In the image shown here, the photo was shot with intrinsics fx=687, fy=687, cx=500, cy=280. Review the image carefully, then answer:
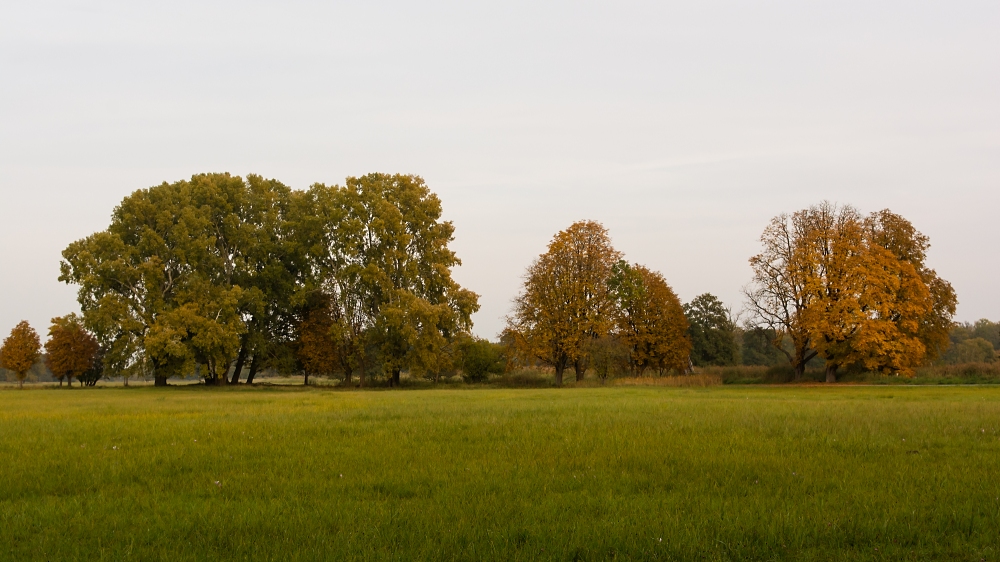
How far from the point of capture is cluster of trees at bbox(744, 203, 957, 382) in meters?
51.4

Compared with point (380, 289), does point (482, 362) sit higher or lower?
lower

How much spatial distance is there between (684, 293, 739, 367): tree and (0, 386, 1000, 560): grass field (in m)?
68.8

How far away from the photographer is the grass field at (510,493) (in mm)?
6246

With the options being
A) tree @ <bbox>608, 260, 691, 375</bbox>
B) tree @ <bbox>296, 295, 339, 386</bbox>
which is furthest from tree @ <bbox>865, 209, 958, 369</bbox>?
tree @ <bbox>296, 295, 339, 386</bbox>

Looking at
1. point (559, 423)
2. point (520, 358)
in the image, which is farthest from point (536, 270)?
point (559, 423)

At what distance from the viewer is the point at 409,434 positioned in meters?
13.4

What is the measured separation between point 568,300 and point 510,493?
49566 millimetres

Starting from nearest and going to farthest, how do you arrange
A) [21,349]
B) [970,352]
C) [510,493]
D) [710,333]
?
[510,493]
[21,349]
[710,333]
[970,352]

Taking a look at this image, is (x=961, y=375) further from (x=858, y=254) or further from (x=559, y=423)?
(x=559, y=423)

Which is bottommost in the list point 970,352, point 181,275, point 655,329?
point 970,352

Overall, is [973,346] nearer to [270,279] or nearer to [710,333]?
[710,333]

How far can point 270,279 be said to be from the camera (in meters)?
59.9

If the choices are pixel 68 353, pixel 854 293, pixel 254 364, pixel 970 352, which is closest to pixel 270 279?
pixel 254 364

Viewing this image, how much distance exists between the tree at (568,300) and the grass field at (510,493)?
42.1 metres
